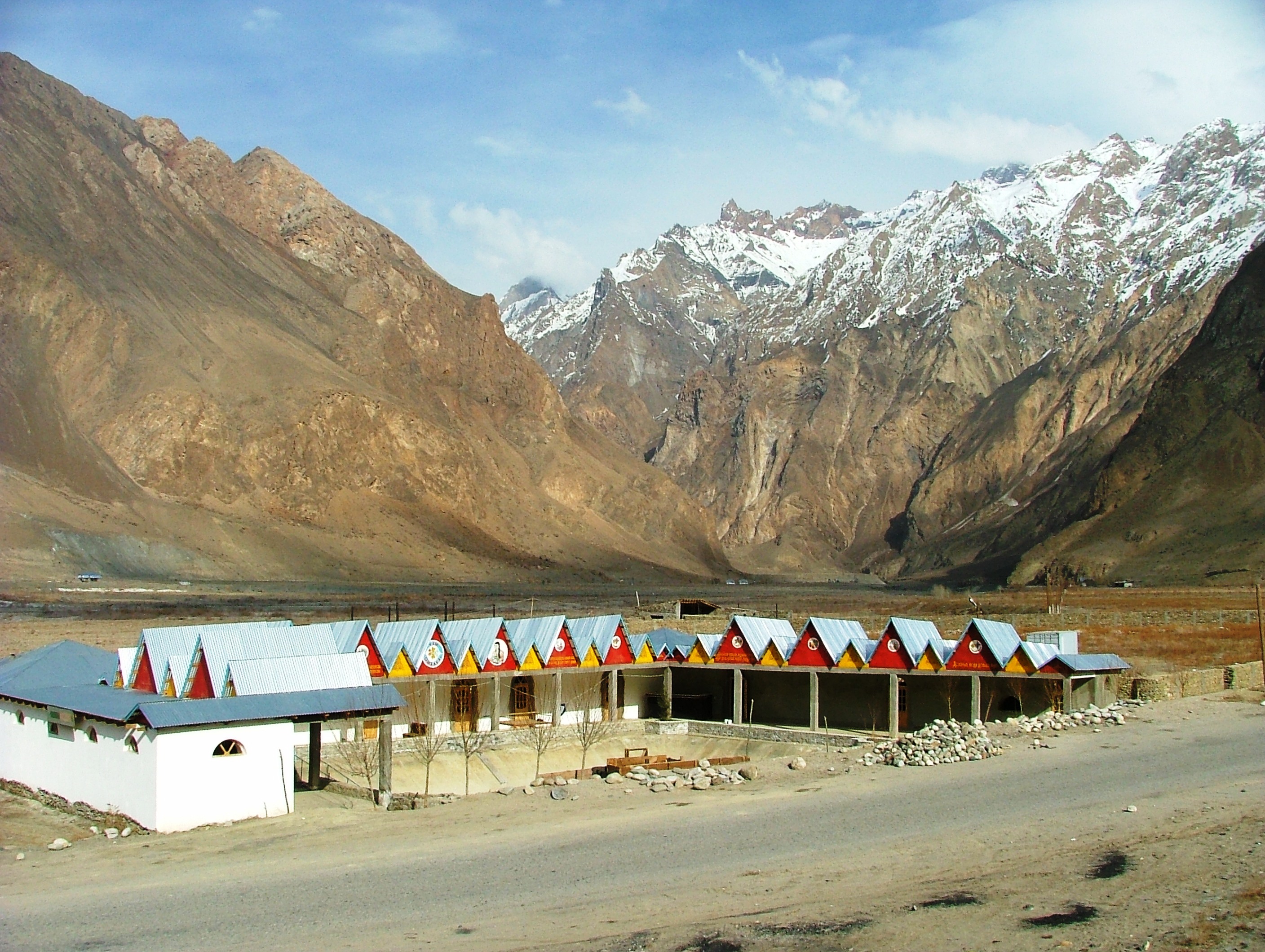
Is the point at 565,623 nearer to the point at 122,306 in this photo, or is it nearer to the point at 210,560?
the point at 210,560

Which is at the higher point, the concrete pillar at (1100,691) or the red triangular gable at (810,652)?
the red triangular gable at (810,652)

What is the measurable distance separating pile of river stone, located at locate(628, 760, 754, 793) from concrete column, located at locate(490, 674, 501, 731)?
8728 millimetres

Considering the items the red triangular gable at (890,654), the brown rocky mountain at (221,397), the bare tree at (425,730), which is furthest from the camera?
the brown rocky mountain at (221,397)

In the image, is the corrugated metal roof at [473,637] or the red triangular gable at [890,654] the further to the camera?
the red triangular gable at [890,654]

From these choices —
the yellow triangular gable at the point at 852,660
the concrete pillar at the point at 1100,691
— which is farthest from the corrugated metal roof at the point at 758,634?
the concrete pillar at the point at 1100,691

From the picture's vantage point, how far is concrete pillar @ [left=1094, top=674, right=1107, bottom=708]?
42.9m

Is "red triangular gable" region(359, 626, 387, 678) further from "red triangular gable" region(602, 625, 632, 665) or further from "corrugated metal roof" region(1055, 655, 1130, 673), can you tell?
"corrugated metal roof" region(1055, 655, 1130, 673)

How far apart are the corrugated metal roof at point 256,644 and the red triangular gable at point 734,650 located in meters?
16.4

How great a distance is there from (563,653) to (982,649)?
14.5 meters

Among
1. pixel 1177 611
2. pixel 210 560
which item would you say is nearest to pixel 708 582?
pixel 210 560

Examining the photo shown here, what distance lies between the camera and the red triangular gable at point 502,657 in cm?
4406

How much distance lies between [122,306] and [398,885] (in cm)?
13113

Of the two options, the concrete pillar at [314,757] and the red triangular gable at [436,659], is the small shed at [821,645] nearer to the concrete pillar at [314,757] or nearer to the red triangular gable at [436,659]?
the red triangular gable at [436,659]

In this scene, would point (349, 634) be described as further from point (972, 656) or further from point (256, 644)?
point (972, 656)
